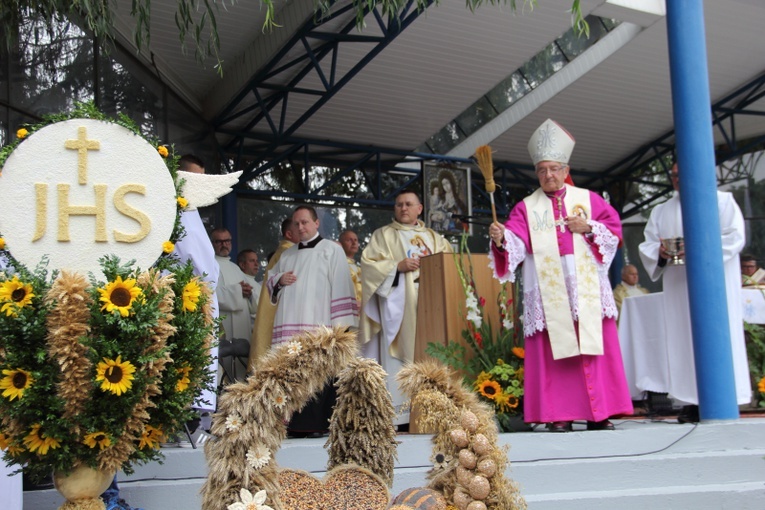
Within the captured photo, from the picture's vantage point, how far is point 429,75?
1240 centimetres

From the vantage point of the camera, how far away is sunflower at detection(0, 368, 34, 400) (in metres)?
2.24

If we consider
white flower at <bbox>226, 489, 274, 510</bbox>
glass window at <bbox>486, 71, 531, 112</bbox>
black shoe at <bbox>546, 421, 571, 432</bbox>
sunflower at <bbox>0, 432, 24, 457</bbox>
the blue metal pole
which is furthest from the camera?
glass window at <bbox>486, 71, 531, 112</bbox>

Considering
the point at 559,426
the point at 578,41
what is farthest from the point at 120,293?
the point at 578,41

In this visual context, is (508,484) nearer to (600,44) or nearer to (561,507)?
(561,507)

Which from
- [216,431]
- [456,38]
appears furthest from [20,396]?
[456,38]

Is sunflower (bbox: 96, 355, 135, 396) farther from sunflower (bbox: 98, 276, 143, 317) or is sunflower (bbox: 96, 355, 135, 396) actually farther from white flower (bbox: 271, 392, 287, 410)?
white flower (bbox: 271, 392, 287, 410)

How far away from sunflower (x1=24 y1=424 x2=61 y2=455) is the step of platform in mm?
1351

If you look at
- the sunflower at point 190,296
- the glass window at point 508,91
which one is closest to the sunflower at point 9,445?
A: the sunflower at point 190,296

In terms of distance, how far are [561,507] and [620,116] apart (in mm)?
11834

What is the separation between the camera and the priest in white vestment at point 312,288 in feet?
22.1

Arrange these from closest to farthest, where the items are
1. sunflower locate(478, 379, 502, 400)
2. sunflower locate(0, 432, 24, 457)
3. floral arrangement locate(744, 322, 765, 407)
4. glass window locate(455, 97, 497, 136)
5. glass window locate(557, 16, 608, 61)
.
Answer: sunflower locate(0, 432, 24, 457) < sunflower locate(478, 379, 502, 400) < floral arrangement locate(744, 322, 765, 407) < glass window locate(557, 16, 608, 61) < glass window locate(455, 97, 497, 136)

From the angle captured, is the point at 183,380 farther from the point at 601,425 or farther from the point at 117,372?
the point at 601,425

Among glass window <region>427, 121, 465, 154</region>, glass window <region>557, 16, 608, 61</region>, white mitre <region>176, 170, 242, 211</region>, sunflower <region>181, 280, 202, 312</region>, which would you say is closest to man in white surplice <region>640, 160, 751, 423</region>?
white mitre <region>176, 170, 242, 211</region>

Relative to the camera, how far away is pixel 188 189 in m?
2.63
